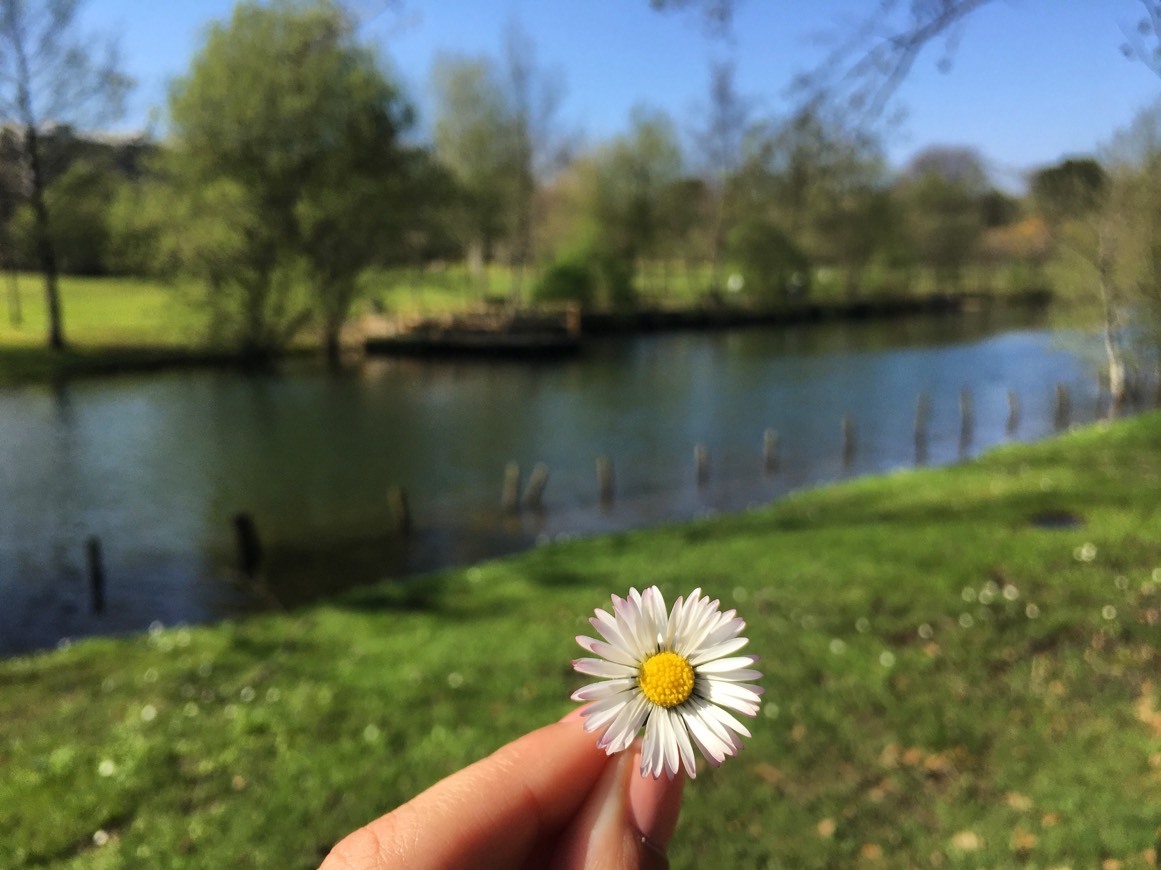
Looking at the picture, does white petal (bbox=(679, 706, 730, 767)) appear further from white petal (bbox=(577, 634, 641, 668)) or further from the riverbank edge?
→ the riverbank edge

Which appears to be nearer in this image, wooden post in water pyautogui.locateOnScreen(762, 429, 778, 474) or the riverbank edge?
wooden post in water pyautogui.locateOnScreen(762, 429, 778, 474)

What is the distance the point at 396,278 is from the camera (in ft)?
135

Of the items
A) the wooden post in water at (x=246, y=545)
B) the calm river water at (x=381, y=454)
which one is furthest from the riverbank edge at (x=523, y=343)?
the wooden post in water at (x=246, y=545)

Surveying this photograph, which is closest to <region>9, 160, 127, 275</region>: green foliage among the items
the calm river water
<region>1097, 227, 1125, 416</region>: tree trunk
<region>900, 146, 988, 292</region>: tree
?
the calm river water

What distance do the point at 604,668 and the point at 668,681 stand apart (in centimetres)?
9

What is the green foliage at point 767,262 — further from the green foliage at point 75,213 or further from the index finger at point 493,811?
the index finger at point 493,811

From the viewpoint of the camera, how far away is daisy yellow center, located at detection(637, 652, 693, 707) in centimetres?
102

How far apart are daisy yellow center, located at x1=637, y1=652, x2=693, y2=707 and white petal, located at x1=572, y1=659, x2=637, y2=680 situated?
26mm

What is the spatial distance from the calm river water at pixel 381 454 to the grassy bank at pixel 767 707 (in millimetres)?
5888

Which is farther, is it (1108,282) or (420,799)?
(1108,282)

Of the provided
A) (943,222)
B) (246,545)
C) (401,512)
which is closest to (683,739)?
(246,545)

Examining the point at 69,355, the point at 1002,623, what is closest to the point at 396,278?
the point at 69,355

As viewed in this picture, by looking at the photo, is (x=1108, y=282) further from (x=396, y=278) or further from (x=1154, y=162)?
(x=396, y=278)

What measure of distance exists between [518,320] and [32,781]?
155ft
